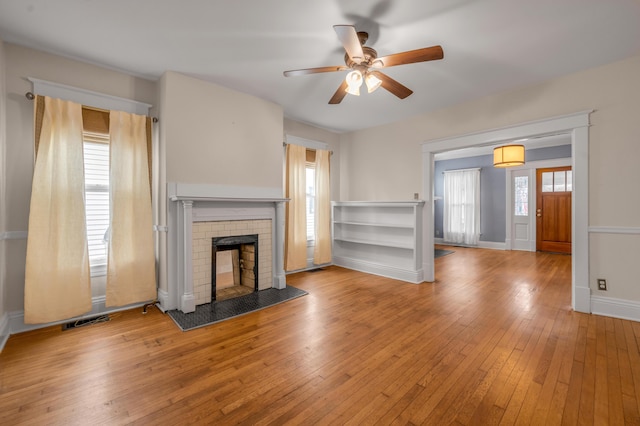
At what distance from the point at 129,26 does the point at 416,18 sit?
8.12ft

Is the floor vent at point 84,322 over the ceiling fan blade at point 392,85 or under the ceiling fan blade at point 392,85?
under

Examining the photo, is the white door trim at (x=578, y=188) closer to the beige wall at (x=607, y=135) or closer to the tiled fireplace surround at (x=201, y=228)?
the beige wall at (x=607, y=135)

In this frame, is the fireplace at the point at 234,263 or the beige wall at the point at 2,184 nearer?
the beige wall at the point at 2,184

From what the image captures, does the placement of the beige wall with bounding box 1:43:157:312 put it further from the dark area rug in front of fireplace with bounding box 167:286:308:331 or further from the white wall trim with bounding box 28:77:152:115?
the dark area rug in front of fireplace with bounding box 167:286:308:331

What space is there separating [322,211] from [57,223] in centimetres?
369

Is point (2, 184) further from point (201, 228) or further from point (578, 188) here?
point (578, 188)

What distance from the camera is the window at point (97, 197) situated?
2.94 m

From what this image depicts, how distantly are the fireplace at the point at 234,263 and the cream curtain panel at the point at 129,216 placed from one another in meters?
0.71

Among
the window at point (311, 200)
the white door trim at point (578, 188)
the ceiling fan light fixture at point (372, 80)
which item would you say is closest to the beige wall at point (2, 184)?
the ceiling fan light fixture at point (372, 80)

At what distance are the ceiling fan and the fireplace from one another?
2.17 meters

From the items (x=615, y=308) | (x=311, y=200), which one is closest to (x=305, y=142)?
(x=311, y=200)

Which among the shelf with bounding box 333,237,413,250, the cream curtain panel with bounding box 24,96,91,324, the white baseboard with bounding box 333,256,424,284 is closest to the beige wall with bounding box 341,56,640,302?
the white baseboard with bounding box 333,256,424,284

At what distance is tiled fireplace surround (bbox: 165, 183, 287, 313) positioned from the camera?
3098 mm

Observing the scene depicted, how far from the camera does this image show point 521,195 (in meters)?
7.33
